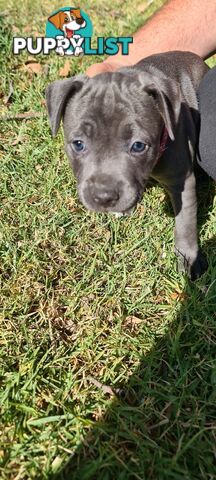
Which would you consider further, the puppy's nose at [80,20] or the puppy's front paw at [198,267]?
the puppy's nose at [80,20]

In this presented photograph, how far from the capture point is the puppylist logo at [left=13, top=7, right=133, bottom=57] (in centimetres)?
559

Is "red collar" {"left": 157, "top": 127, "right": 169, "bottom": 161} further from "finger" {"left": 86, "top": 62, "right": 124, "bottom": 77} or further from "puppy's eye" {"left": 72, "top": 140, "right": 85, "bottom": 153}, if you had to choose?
"finger" {"left": 86, "top": 62, "right": 124, "bottom": 77}

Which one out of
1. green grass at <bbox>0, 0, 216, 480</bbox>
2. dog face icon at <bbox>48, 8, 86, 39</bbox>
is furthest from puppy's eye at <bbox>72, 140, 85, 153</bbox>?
dog face icon at <bbox>48, 8, 86, 39</bbox>

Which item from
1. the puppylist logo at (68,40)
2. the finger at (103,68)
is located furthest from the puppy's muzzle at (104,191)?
the puppylist logo at (68,40)

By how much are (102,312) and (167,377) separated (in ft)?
2.26

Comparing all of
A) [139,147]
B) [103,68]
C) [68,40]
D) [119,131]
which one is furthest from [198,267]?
[68,40]

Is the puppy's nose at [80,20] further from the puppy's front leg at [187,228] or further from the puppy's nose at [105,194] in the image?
the puppy's nose at [105,194]

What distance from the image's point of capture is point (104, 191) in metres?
2.95

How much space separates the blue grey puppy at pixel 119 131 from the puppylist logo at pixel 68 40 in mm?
2316

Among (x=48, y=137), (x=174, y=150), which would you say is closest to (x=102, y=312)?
(x=174, y=150)

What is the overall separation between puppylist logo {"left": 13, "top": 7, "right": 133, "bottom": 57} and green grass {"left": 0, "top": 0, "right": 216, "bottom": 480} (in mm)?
1370

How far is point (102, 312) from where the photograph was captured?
358 cm

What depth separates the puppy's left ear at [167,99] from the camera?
3045 mm

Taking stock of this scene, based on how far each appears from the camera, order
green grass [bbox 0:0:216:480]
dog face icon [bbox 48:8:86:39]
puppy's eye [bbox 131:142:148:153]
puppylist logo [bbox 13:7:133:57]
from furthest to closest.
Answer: dog face icon [bbox 48:8:86:39] < puppylist logo [bbox 13:7:133:57] < puppy's eye [bbox 131:142:148:153] < green grass [bbox 0:0:216:480]
